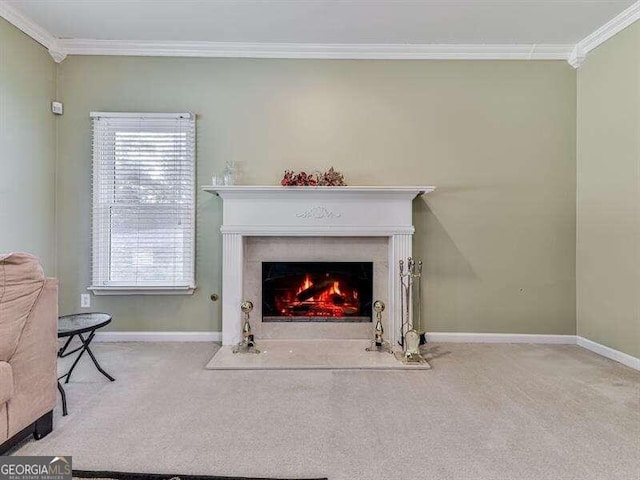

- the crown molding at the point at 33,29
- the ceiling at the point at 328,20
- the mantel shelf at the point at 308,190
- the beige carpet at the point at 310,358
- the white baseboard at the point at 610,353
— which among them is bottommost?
the beige carpet at the point at 310,358

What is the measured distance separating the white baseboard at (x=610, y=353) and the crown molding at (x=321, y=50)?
102 inches

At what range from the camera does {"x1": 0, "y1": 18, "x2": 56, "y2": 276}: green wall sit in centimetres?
262

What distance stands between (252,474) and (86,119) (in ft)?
10.7

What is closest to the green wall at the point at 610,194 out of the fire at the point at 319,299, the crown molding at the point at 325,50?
the crown molding at the point at 325,50

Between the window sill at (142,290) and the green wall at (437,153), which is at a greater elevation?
the green wall at (437,153)

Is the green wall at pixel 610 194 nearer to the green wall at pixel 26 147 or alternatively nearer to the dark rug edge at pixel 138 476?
the dark rug edge at pixel 138 476

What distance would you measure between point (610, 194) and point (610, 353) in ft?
4.27

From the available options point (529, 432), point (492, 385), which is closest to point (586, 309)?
point (492, 385)

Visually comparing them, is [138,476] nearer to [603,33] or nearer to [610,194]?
[610,194]

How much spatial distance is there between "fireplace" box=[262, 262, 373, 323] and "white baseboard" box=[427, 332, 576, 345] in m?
0.70

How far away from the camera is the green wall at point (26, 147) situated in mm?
2618

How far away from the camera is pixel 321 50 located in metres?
3.15

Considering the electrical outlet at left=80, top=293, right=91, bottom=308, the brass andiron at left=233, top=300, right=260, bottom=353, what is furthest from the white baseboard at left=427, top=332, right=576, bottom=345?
the electrical outlet at left=80, top=293, right=91, bottom=308

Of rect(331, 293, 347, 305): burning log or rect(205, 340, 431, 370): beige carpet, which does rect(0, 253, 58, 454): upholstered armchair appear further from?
rect(331, 293, 347, 305): burning log
